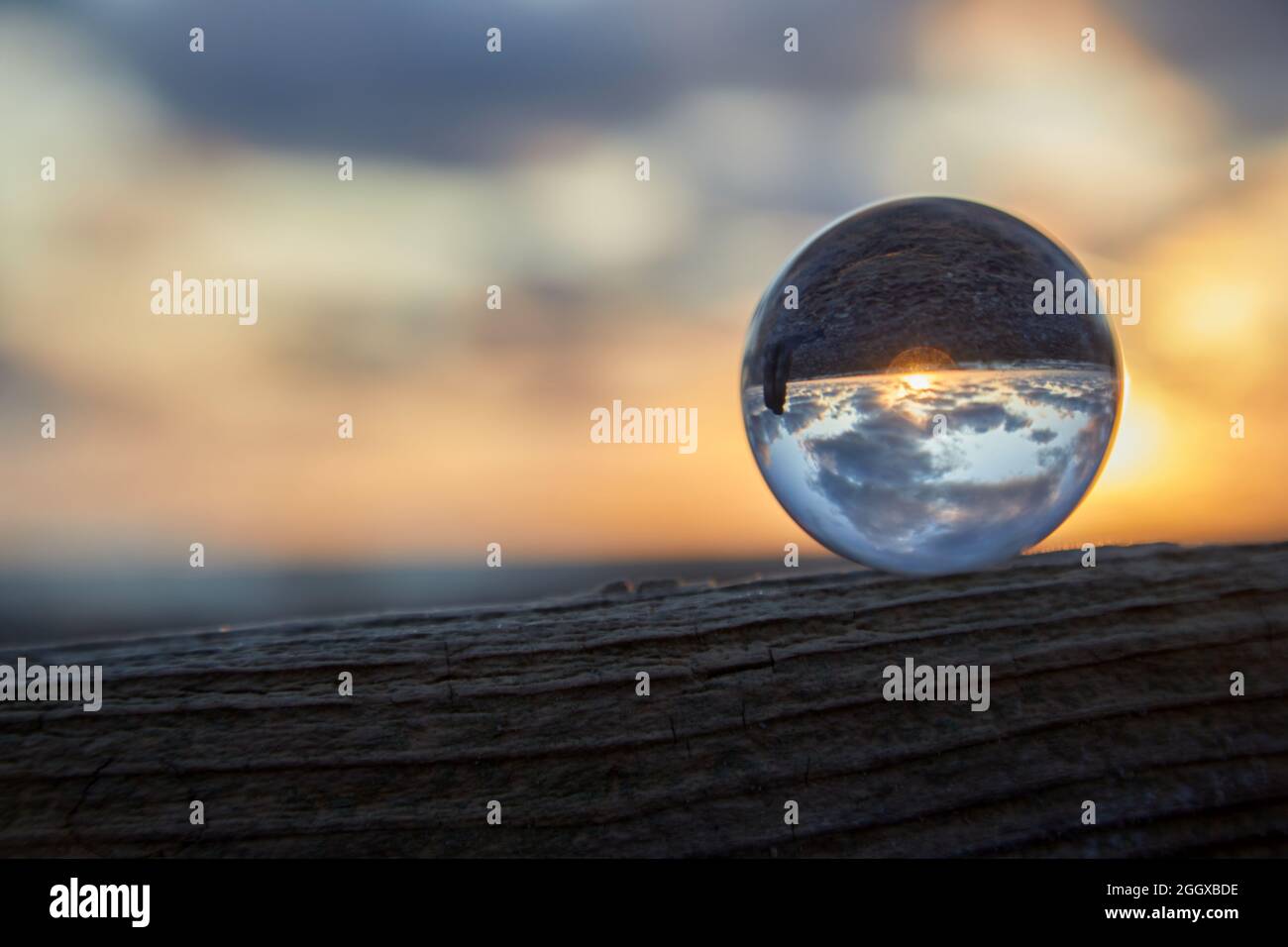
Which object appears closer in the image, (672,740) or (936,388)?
(672,740)

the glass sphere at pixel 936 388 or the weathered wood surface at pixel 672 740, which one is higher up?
the glass sphere at pixel 936 388

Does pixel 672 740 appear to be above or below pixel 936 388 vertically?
below

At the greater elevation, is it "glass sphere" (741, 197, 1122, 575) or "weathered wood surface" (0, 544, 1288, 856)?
"glass sphere" (741, 197, 1122, 575)

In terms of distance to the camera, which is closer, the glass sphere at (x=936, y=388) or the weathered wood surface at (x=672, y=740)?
the weathered wood surface at (x=672, y=740)

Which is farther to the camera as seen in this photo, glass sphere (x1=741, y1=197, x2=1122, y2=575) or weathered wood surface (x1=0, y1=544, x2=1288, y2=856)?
glass sphere (x1=741, y1=197, x2=1122, y2=575)
